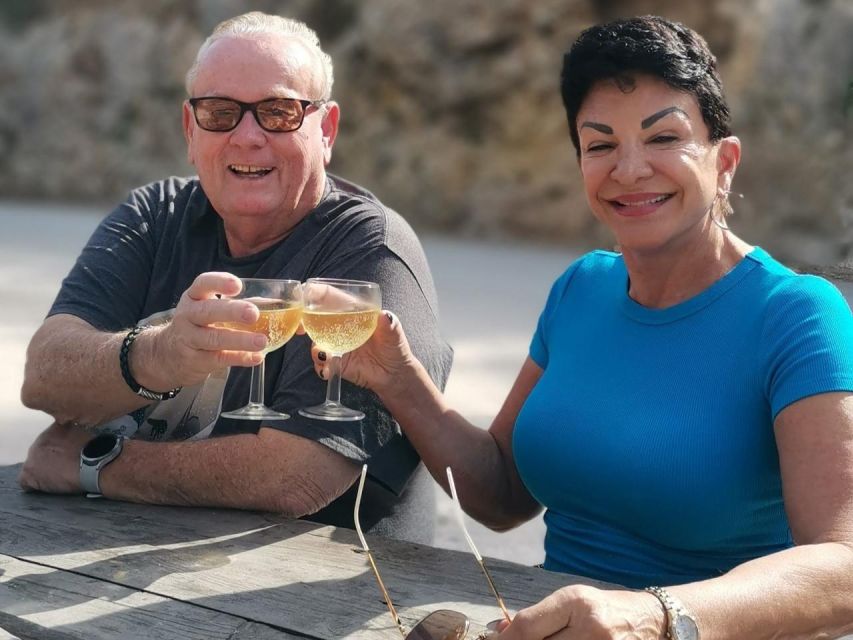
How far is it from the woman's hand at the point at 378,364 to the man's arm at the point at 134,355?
0.35 metres

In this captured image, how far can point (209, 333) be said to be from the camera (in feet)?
8.68

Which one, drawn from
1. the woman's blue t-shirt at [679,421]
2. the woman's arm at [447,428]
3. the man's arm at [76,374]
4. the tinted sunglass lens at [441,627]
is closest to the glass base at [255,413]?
the woman's arm at [447,428]

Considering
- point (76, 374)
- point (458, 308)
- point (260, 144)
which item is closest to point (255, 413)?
point (76, 374)

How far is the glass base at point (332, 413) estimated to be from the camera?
2816mm

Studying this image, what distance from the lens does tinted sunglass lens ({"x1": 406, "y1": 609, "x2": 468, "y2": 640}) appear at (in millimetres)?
2039

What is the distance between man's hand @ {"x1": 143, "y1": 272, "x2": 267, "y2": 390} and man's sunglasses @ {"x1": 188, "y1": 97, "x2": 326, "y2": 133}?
78cm

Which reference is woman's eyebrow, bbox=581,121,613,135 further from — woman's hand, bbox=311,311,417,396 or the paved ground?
the paved ground

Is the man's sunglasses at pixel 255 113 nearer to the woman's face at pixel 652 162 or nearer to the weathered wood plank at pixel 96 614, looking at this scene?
the woman's face at pixel 652 162

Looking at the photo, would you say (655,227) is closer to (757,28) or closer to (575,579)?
(575,579)

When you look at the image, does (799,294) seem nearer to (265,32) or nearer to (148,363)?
(148,363)

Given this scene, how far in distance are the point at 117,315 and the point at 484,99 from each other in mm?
14110

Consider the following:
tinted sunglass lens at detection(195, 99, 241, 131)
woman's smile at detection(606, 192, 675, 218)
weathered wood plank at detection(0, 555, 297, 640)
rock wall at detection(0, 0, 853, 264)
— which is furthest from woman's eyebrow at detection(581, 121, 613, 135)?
rock wall at detection(0, 0, 853, 264)

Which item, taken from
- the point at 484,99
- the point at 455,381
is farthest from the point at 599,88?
the point at 484,99

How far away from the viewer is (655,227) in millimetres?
2746
